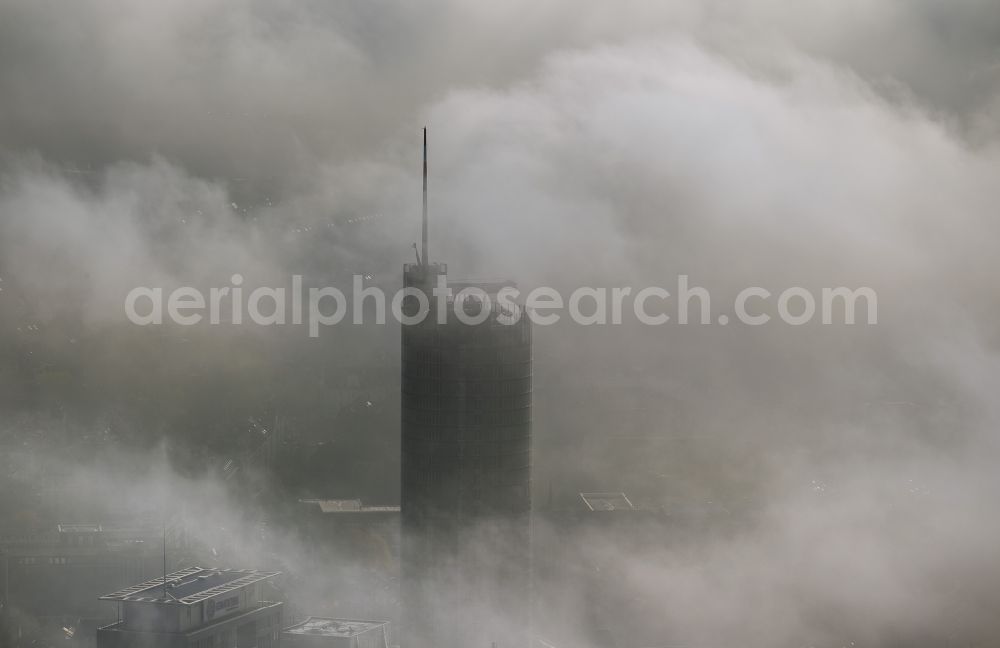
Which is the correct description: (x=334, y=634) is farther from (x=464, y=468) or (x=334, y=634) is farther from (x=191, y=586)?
(x=464, y=468)

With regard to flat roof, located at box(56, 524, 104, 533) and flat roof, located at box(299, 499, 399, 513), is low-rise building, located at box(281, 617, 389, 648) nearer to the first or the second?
flat roof, located at box(299, 499, 399, 513)

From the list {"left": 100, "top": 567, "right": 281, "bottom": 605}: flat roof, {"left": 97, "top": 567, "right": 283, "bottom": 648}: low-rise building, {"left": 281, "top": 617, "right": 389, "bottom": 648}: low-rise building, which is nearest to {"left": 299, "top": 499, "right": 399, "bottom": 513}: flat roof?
{"left": 100, "top": 567, "right": 281, "bottom": 605}: flat roof

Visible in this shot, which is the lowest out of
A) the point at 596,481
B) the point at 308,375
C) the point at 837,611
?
the point at 837,611

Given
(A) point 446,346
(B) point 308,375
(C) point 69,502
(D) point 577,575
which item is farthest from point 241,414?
(D) point 577,575

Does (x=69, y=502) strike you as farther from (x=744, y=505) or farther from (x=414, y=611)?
(x=744, y=505)

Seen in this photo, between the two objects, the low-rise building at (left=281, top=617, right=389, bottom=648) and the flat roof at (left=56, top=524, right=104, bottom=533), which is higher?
the flat roof at (left=56, top=524, right=104, bottom=533)

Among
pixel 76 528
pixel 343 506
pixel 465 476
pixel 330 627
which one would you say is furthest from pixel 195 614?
pixel 343 506
